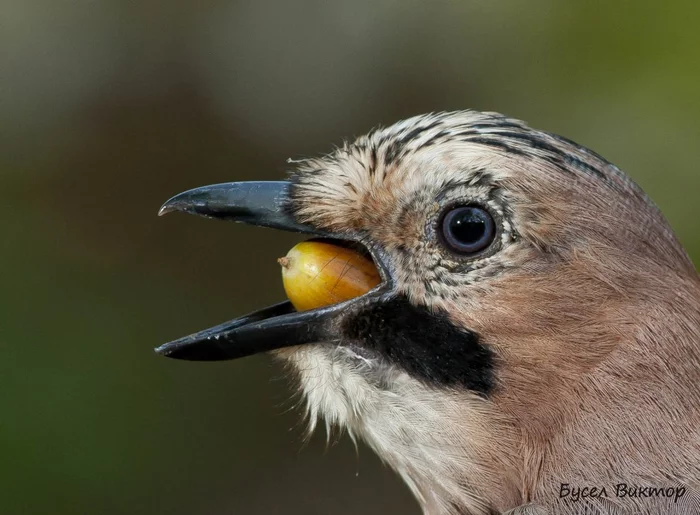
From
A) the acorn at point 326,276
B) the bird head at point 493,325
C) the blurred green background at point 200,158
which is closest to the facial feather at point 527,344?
the bird head at point 493,325

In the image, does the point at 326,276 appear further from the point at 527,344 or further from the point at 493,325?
the point at 527,344

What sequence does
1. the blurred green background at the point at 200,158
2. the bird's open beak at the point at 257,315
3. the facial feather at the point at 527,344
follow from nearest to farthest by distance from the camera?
the facial feather at the point at 527,344 < the bird's open beak at the point at 257,315 < the blurred green background at the point at 200,158

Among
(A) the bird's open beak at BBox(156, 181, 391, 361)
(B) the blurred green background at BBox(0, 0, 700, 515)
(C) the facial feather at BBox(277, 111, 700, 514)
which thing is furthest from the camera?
(B) the blurred green background at BBox(0, 0, 700, 515)

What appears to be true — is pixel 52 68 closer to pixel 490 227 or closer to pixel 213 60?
pixel 213 60

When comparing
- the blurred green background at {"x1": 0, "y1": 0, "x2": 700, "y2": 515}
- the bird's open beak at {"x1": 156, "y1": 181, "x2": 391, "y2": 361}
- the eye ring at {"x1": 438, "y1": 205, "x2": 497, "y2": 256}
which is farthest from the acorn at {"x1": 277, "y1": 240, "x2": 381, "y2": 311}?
the blurred green background at {"x1": 0, "y1": 0, "x2": 700, "y2": 515}

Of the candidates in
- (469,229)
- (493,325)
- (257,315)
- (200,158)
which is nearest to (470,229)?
(469,229)

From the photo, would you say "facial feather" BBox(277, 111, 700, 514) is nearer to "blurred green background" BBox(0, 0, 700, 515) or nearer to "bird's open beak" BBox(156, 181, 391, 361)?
"bird's open beak" BBox(156, 181, 391, 361)

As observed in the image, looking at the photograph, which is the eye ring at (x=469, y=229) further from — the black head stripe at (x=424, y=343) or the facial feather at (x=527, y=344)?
the black head stripe at (x=424, y=343)

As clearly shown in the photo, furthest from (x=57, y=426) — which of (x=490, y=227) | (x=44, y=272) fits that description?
(x=490, y=227)
